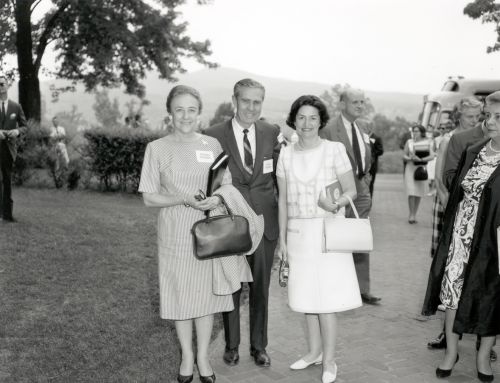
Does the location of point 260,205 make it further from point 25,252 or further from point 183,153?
point 25,252

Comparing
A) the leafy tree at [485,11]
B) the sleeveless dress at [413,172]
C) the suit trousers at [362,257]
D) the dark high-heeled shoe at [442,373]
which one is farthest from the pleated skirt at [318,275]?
the leafy tree at [485,11]

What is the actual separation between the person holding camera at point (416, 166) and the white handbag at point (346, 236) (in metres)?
8.71

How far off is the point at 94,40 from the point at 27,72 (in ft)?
8.41

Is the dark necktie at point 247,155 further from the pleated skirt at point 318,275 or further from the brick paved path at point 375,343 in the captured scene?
the brick paved path at point 375,343

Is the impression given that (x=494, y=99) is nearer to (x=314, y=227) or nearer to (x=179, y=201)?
(x=314, y=227)

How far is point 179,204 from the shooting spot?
165 inches

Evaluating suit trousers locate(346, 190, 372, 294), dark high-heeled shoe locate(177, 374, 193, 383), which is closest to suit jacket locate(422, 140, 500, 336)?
dark high-heeled shoe locate(177, 374, 193, 383)

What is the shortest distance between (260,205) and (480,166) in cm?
167

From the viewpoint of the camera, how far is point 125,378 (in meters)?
4.47

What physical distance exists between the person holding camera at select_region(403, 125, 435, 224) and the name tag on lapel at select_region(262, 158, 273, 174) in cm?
835

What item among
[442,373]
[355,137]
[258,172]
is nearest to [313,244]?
[258,172]

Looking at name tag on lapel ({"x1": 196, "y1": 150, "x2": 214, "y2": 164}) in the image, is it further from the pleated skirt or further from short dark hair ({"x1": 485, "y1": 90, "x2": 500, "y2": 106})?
short dark hair ({"x1": 485, "y1": 90, "x2": 500, "y2": 106})

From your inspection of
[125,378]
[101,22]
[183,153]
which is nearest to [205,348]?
[125,378]

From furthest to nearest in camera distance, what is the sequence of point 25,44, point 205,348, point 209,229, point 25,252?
point 25,44 → point 25,252 → point 205,348 → point 209,229
